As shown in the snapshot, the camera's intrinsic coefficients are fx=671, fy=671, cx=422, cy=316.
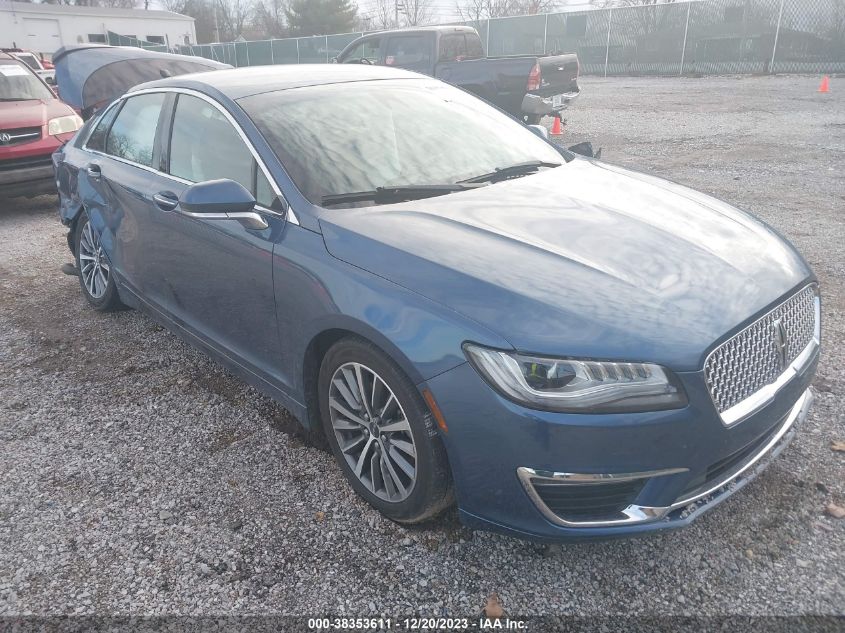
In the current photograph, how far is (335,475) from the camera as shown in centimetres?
310

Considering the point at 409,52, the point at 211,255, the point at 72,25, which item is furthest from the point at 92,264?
the point at 72,25

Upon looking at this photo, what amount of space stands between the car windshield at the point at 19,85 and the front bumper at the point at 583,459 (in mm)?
8857

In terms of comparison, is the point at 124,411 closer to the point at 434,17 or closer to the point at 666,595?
the point at 666,595

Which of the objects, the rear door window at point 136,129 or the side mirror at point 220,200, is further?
the rear door window at point 136,129

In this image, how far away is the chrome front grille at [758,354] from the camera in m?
2.18

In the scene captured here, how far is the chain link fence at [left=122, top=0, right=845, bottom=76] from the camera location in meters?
23.8

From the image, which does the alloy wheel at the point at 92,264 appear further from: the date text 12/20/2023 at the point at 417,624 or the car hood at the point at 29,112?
the car hood at the point at 29,112

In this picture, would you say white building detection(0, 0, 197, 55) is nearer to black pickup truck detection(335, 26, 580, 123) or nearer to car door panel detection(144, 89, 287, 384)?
black pickup truck detection(335, 26, 580, 123)

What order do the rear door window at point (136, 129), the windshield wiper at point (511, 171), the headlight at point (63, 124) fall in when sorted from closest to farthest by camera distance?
1. the windshield wiper at point (511, 171)
2. the rear door window at point (136, 129)
3. the headlight at point (63, 124)

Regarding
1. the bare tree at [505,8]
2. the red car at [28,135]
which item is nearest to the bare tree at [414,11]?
the bare tree at [505,8]

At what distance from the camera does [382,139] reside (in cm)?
330

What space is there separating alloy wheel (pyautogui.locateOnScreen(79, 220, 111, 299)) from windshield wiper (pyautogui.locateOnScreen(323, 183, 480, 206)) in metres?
2.55

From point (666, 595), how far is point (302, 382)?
165 centimetres

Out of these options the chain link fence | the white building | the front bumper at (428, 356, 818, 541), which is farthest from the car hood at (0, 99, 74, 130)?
the white building
